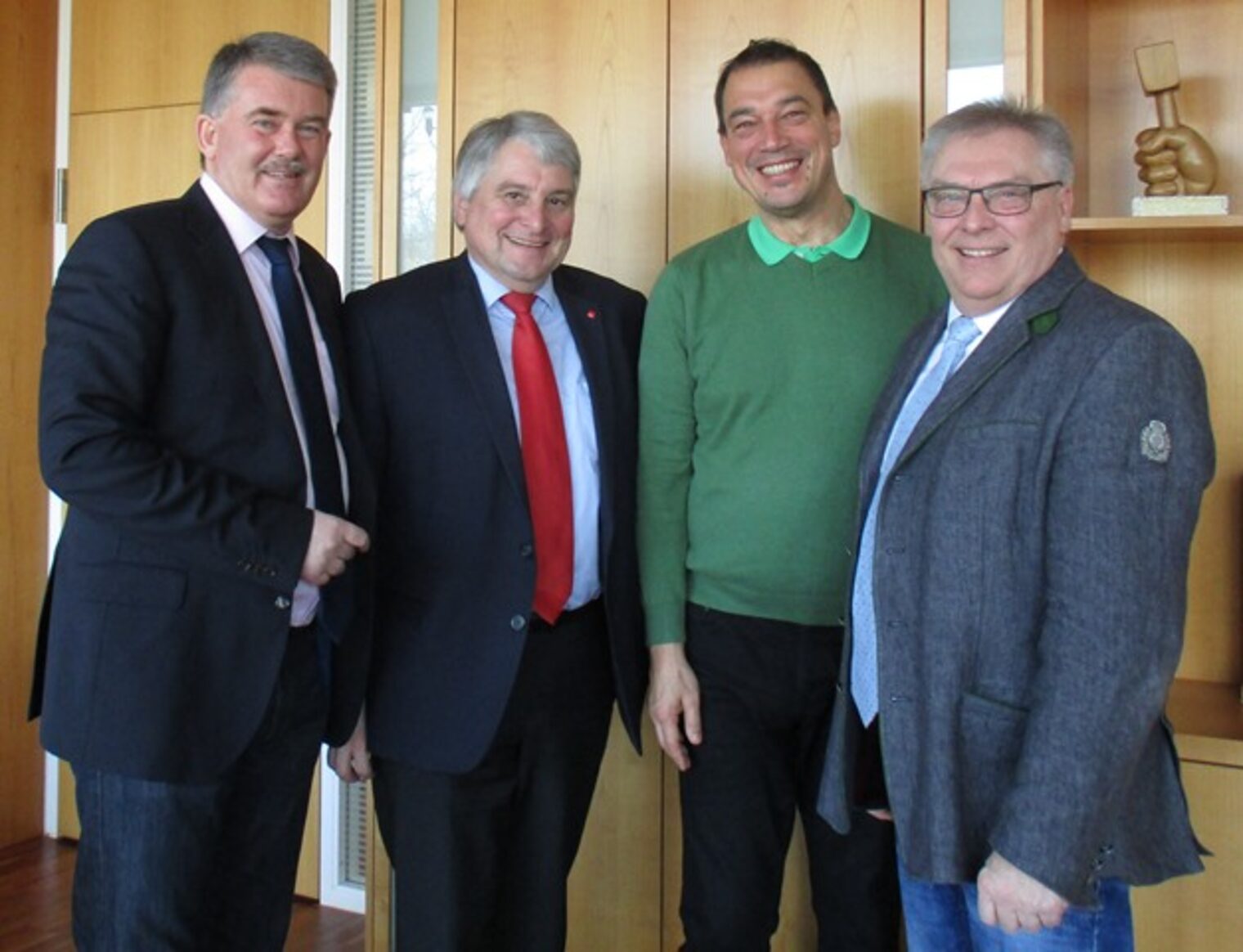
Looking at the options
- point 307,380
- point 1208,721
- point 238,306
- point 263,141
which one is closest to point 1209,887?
point 1208,721

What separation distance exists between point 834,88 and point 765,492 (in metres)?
0.91

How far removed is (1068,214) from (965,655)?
0.55 m

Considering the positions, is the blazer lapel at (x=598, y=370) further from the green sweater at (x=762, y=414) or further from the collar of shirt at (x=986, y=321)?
the collar of shirt at (x=986, y=321)

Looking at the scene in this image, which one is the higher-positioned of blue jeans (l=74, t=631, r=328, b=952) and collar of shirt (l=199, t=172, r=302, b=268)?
collar of shirt (l=199, t=172, r=302, b=268)

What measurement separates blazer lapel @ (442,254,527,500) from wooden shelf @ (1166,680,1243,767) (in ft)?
4.01

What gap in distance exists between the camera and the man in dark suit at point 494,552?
74.8 inches

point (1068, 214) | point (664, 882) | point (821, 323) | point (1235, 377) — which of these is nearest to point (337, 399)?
point (821, 323)

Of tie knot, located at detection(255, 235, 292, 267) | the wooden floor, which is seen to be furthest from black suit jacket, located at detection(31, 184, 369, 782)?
the wooden floor

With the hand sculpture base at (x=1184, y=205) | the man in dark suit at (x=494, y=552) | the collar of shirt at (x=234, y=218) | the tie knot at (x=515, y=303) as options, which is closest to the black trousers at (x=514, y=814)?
the man in dark suit at (x=494, y=552)

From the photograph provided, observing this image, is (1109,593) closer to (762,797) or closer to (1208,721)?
(762,797)

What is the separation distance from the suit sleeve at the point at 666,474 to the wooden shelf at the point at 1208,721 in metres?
0.90

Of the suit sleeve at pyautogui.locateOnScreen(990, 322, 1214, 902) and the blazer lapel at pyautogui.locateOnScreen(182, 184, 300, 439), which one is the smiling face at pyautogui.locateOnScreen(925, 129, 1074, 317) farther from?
the blazer lapel at pyautogui.locateOnScreen(182, 184, 300, 439)

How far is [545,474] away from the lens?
76.7 inches

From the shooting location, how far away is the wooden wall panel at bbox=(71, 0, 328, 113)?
3.27 meters
